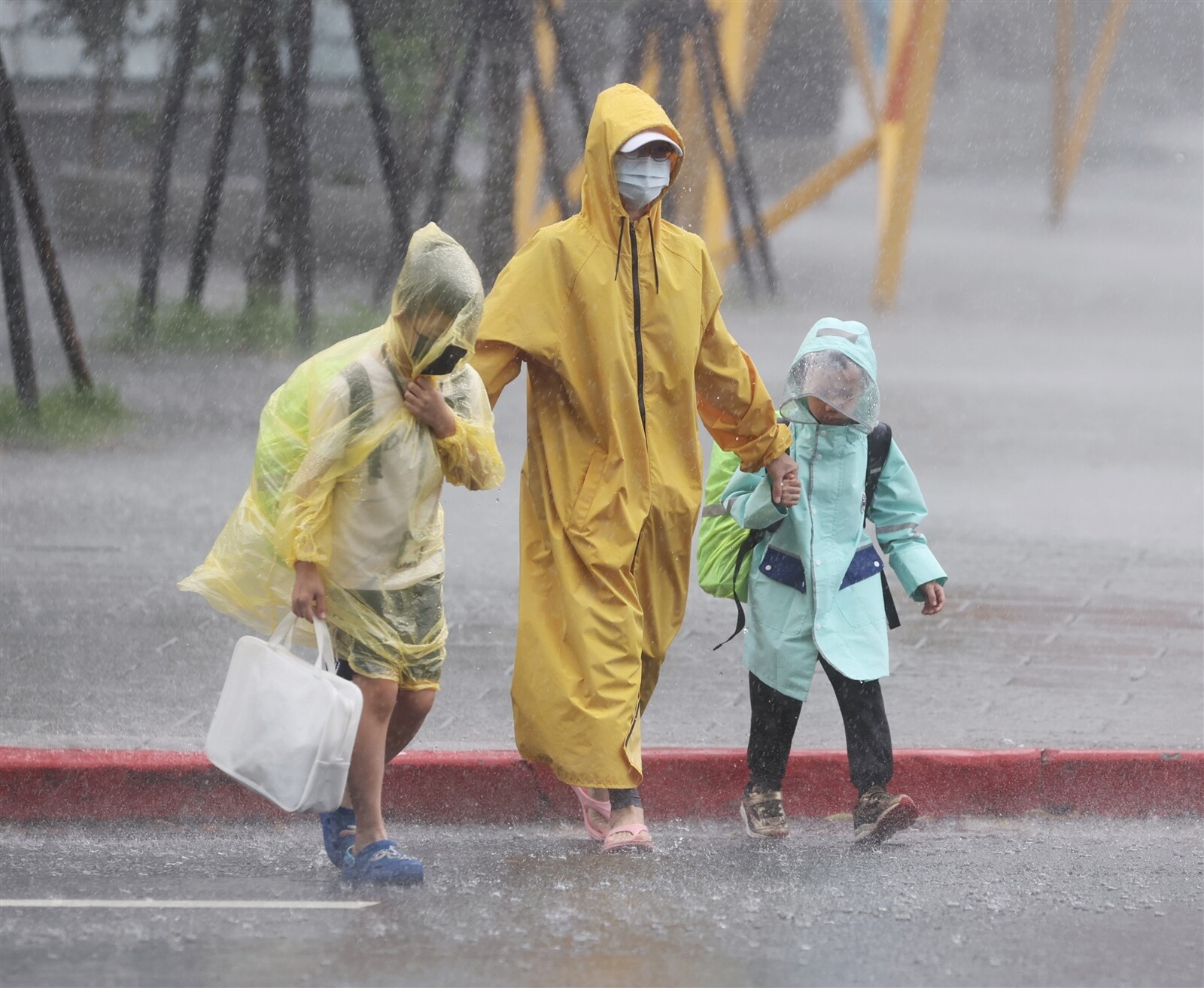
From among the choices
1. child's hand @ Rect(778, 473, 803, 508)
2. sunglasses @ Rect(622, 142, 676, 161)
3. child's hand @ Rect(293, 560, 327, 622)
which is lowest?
child's hand @ Rect(293, 560, 327, 622)

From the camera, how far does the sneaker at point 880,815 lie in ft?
14.2

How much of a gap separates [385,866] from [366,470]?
2.87 ft

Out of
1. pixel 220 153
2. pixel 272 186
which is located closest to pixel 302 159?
pixel 272 186

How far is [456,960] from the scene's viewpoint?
11.6 feet

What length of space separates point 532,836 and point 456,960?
43.6 inches

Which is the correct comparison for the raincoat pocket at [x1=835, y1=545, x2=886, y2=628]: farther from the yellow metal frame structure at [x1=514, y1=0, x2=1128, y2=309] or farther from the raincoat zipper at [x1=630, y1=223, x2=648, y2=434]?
the yellow metal frame structure at [x1=514, y1=0, x2=1128, y2=309]

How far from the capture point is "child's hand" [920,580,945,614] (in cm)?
446

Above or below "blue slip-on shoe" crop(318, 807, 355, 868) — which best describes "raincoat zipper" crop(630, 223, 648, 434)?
above

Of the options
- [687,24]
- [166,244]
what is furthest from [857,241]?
[166,244]

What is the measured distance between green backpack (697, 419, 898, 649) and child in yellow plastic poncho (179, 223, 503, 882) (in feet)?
2.50

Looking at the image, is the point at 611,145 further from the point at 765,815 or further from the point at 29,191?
the point at 29,191

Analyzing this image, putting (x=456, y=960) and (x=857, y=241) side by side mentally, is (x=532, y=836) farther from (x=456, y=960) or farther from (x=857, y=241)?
(x=857, y=241)

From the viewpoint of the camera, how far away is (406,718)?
4.18 metres

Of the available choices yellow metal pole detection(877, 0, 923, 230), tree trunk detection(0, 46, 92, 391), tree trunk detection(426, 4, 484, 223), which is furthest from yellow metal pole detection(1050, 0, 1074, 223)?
tree trunk detection(0, 46, 92, 391)
